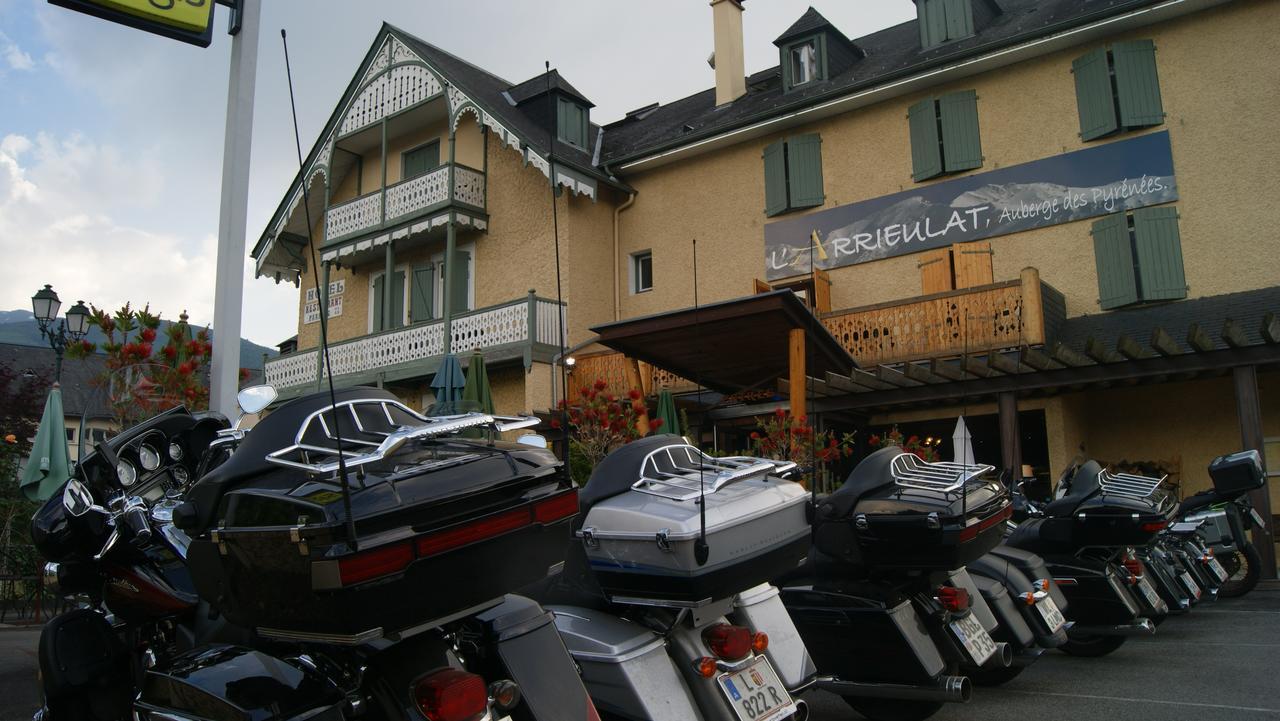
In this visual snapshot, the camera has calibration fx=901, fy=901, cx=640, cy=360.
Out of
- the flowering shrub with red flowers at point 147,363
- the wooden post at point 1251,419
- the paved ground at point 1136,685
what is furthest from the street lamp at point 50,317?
the wooden post at point 1251,419

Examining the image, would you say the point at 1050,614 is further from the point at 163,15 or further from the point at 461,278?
the point at 461,278

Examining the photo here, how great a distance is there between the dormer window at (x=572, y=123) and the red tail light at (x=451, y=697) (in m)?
18.0

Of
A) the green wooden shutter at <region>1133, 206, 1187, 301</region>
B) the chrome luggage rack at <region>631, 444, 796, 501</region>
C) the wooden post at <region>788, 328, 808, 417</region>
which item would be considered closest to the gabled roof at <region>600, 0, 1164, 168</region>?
the green wooden shutter at <region>1133, 206, 1187, 301</region>

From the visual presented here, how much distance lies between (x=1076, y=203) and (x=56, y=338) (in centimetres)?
1518

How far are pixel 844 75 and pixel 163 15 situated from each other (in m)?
13.8

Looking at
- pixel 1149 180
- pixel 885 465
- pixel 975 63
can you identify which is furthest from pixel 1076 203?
pixel 885 465

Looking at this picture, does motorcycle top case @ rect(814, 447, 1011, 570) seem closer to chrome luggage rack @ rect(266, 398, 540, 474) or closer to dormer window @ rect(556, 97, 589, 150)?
chrome luggage rack @ rect(266, 398, 540, 474)

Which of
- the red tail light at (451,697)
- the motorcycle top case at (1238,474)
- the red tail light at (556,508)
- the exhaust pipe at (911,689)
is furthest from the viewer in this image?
the motorcycle top case at (1238,474)

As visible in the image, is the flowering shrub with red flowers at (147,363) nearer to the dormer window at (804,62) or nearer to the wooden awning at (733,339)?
the wooden awning at (733,339)

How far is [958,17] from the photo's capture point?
1627cm

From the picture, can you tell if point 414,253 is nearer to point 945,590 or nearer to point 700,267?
point 700,267

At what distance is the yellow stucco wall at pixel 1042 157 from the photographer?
1296 centimetres

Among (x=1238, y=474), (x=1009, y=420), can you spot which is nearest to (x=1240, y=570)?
(x=1238, y=474)

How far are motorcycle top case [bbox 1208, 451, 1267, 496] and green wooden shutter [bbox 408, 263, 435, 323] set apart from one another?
15.9 meters
